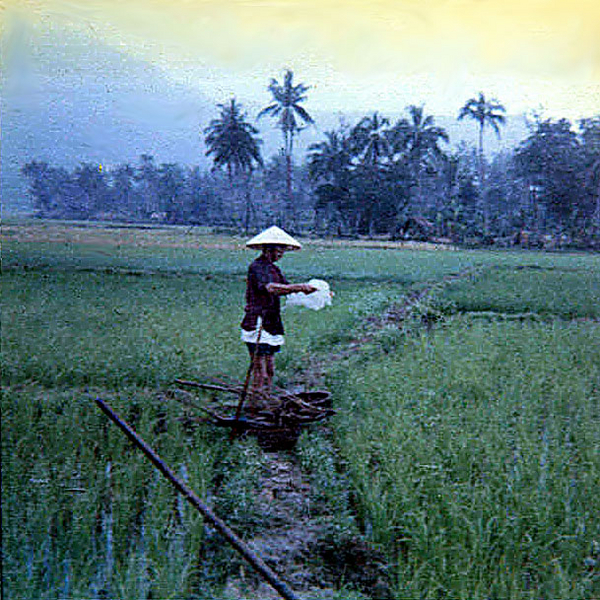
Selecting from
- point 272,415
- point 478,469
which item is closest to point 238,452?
point 272,415

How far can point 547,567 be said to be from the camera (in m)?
2.35

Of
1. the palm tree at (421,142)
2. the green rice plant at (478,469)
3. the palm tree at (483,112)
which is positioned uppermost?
the palm tree at (483,112)

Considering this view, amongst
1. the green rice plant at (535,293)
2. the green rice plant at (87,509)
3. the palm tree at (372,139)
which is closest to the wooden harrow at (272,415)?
the green rice plant at (87,509)

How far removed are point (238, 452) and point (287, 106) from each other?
92.6 inches

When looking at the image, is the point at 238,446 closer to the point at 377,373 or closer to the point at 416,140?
the point at 377,373

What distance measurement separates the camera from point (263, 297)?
387 centimetres

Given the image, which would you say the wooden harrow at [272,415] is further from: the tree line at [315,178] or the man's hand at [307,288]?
the tree line at [315,178]

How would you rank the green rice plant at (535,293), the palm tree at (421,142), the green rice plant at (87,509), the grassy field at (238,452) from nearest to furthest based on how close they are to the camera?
the green rice plant at (87,509)
the grassy field at (238,452)
the green rice plant at (535,293)
the palm tree at (421,142)

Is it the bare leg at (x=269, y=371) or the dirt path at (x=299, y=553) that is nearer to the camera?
the dirt path at (x=299, y=553)

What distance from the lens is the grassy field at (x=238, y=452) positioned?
2.19 m

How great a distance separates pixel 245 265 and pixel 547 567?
866 centimetres

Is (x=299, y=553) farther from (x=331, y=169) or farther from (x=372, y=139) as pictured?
(x=372, y=139)

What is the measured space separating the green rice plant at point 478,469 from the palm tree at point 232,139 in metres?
1.86

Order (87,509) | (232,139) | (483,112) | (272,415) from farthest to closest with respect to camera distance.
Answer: (483,112) < (232,139) < (272,415) < (87,509)
